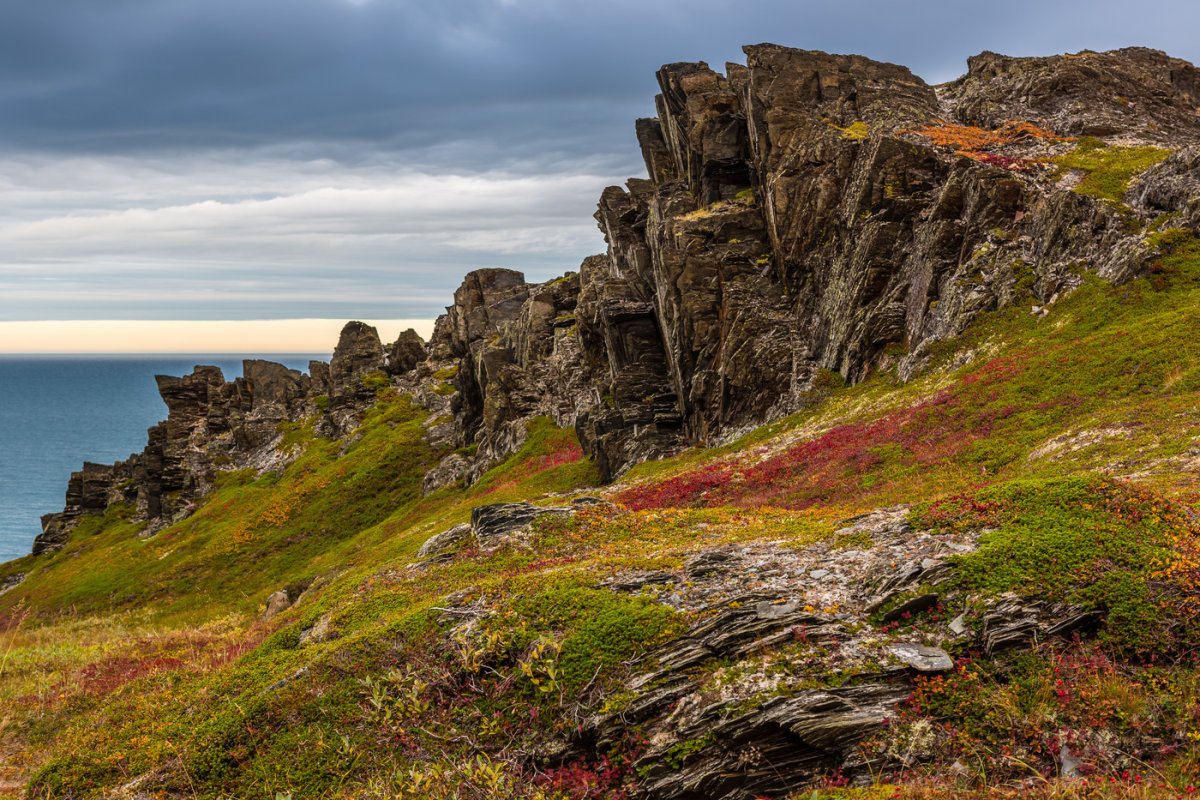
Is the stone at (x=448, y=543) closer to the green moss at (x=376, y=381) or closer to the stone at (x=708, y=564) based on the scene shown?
the stone at (x=708, y=564)

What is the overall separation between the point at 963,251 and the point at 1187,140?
91.6 ft

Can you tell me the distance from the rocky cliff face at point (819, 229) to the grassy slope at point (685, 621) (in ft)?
19.3

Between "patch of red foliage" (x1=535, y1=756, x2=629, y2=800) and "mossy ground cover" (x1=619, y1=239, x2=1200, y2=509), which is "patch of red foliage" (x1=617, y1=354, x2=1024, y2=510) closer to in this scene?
"mossy ground cover" (x1=619, y1=239, x2=1200, y2=509)

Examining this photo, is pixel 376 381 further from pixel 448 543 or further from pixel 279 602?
pixel 448 543

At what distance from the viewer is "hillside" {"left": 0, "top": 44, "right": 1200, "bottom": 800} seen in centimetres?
1130

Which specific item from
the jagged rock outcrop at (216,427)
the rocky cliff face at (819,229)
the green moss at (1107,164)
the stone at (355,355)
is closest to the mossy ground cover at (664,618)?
the rocky cliff face at (819,229)

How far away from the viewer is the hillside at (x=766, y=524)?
Result: 11297 mm

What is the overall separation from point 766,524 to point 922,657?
35.3ft

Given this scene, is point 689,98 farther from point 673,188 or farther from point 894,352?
point 894,352

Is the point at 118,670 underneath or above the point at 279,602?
above

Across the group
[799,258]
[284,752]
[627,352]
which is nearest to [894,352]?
[799,258]

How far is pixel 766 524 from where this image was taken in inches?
891

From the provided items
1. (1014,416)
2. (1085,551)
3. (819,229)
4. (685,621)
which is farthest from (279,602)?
(819,229)

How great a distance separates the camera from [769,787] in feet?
35.1
